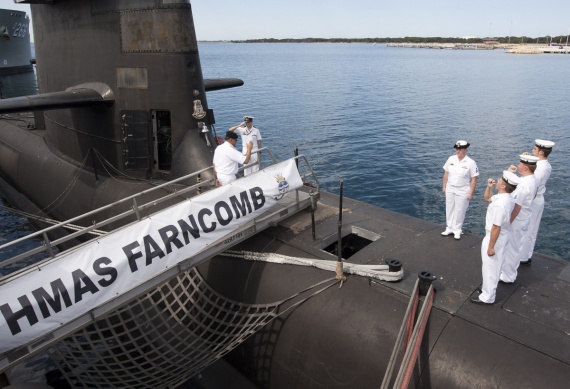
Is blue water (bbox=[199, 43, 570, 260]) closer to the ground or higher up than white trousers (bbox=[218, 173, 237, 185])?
closer to the ground

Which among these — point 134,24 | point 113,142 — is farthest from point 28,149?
point 134,24

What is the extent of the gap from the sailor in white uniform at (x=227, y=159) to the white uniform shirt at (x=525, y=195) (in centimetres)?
483

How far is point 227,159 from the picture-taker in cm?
870

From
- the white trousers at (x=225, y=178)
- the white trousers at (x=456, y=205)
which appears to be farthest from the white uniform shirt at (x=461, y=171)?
the white trousers at (x=225, y=178)

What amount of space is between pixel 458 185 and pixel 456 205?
375mm

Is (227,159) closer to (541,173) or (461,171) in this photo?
(461,171)

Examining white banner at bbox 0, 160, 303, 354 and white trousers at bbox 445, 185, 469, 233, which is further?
white trousers at bbox 445, 185, 469, 233

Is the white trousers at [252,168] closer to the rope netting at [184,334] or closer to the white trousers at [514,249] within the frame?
the rope netting at [184,334]

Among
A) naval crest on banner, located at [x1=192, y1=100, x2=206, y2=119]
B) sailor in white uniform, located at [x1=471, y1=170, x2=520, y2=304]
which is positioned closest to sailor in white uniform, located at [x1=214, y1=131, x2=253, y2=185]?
naval crest on banner, located at [x1=192, y1=100, x2=206, y2=119]

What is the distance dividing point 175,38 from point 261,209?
15.8 ft

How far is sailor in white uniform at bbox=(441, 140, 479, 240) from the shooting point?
25.2 feet

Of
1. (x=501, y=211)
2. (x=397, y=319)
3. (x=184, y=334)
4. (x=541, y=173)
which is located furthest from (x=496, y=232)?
(x=184, y=334)

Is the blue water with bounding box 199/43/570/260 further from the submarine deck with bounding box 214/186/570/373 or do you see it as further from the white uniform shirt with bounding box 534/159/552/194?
the white uniform shirt with bounding box 534/159/552/194

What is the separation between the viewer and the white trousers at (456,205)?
787 centimetres
